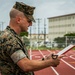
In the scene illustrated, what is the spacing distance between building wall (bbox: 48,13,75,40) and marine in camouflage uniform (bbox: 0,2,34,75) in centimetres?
8992

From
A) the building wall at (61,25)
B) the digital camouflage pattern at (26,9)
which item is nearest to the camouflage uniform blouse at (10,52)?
the digital camouflage pattern at (26,9)

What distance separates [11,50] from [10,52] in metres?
0.03

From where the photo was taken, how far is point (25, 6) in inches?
147

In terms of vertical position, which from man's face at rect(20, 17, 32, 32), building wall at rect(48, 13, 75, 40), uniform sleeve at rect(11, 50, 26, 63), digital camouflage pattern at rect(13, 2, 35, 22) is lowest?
building wall at rect(48, 13, 75, 40)

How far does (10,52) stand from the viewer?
142 inches

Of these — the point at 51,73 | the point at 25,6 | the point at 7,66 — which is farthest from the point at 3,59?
the point at 51,73

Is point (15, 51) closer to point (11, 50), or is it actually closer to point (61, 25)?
point (11, 50)

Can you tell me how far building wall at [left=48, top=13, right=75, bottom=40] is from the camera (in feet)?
311

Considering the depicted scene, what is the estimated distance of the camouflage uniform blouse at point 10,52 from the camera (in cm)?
360

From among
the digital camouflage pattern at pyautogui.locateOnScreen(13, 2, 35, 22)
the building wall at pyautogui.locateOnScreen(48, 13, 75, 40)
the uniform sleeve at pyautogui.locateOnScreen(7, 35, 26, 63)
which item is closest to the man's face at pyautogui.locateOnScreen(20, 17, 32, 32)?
the digital camouflage pattern at pyautogui.locateOnScreen(13, 2, 35, 22)

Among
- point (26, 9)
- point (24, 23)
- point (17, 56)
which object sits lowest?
point (17, 56)

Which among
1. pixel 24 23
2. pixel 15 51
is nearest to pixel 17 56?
pixel 15 51

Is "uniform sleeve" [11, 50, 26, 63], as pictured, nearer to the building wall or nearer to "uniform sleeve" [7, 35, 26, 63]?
"uniform sleeve" [7, 35, 26, 63]

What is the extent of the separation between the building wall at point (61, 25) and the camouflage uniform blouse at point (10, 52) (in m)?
89.9
